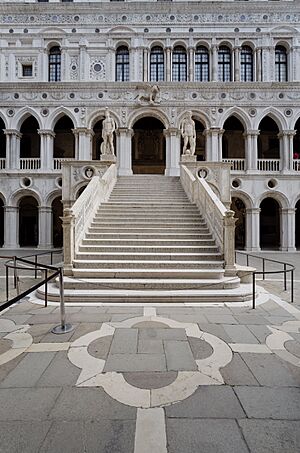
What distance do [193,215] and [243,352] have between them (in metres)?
7.20

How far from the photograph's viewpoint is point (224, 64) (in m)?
22.5

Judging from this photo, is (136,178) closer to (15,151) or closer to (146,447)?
(15,151)

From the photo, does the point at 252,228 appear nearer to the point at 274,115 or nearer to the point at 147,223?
the point at 274,115

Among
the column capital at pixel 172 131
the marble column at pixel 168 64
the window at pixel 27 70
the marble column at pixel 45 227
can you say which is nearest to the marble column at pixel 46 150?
the marble column at pixel 45 227

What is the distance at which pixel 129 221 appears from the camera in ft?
34.2

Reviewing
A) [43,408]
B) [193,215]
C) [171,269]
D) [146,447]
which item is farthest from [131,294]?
[193,215]

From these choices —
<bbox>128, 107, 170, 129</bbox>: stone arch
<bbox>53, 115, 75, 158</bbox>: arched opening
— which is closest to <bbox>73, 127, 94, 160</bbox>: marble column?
<bbox>128, 107, 170, 129</bbox>: stone arch

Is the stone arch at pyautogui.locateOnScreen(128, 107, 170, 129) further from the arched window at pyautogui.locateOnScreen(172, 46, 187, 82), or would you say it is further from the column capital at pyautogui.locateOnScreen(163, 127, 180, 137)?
the arched window at pyautogui.locateOnScreen(172, 46, 187, 82)

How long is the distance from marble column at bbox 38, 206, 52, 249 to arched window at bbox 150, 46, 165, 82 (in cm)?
1358

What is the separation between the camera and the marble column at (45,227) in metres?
19.9

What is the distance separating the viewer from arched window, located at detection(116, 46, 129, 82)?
22.2 m

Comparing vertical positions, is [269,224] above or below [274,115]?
below

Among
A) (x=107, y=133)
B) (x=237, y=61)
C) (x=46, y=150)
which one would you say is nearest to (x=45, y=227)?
(x=46, y=150)

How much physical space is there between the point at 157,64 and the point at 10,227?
17340mm
